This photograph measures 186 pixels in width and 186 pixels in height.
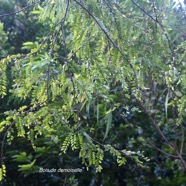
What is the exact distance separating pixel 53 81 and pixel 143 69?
Result: 1.31ft

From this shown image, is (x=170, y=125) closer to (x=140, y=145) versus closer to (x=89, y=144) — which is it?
(x=140, y=145)

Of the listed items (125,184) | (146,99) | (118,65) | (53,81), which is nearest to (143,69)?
(118,65)

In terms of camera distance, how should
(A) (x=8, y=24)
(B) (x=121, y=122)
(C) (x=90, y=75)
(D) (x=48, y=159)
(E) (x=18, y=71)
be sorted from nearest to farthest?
(E) (x=18, y=71) → (C) (x=90, y=75) → (D) (x=48, y=159) → (B) (x=121, y=122) → (A) (x=8, y=24)

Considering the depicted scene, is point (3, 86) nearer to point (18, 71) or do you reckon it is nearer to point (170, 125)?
point (18, 71)

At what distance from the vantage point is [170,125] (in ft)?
11.2

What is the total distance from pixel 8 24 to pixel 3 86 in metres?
2.60

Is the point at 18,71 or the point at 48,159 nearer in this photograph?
the point at 18,71

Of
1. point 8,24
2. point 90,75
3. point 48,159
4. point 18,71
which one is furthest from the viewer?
point 8,24

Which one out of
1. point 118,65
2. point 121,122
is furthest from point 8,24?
point 118,65

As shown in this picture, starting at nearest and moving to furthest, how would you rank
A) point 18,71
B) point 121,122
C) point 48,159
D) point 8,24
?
point 18,71 < point 48,159 < point 121,122 < point 8,24

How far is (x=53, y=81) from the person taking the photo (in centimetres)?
171

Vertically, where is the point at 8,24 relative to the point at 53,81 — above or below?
above

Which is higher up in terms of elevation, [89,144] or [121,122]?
[121,122]

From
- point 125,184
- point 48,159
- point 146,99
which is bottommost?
point 125,184
